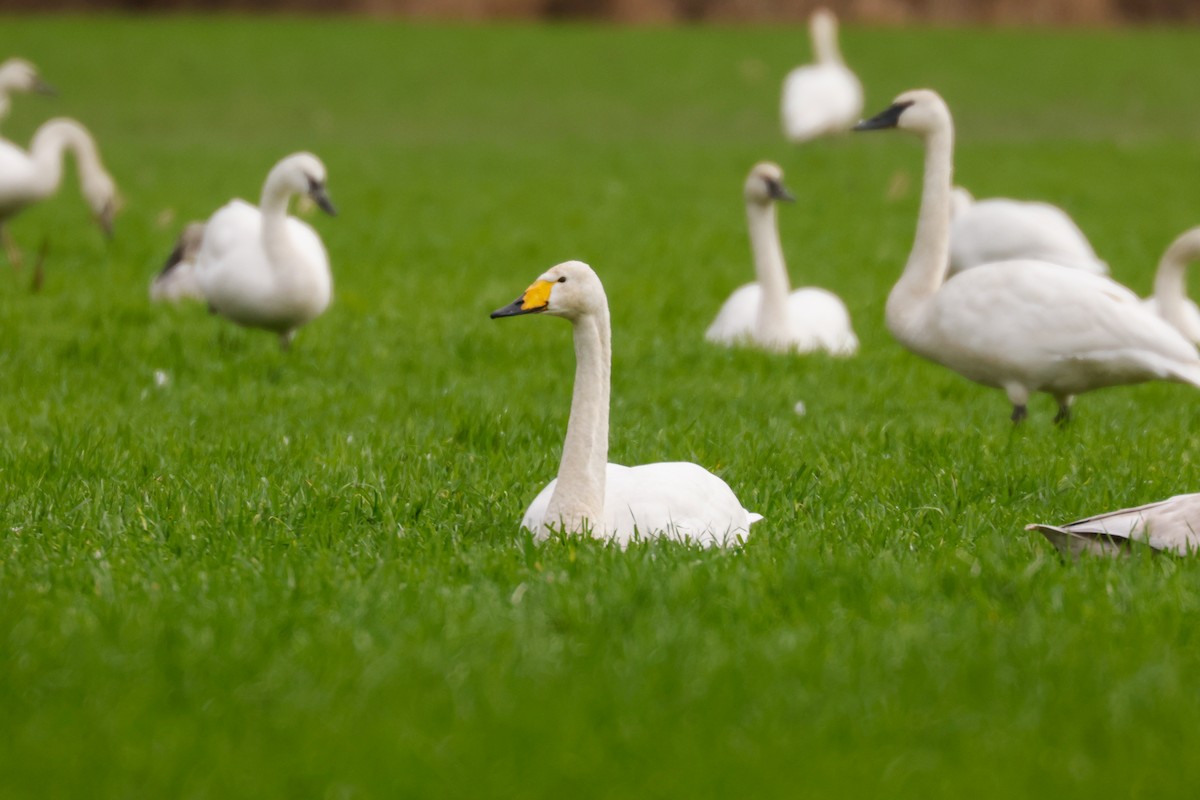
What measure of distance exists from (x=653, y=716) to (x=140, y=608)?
52.3 inches

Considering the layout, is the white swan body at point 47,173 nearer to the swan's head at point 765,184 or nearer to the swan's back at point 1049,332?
the swan's head at point 765,184

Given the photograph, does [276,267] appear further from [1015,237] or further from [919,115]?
[1015,237]

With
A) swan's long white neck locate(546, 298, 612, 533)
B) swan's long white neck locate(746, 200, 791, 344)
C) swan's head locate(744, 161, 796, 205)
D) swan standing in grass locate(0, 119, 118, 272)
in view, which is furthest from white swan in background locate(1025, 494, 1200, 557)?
swan standing in grass locate(0, 119, 118, 272)

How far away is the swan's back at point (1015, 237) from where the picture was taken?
33.8 feet

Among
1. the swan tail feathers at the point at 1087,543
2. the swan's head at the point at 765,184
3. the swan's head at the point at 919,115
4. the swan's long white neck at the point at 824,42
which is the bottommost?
the swan tail feathers at the point at 1087,543

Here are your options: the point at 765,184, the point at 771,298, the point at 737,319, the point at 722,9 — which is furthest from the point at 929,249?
the point at 722,9

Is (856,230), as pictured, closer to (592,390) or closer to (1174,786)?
(592,390)

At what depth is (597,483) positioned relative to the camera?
432 centimetres

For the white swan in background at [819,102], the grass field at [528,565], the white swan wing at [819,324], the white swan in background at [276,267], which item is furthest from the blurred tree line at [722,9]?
the white swan in background at [276,267]

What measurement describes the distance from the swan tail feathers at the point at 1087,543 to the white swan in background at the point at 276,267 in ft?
15.3

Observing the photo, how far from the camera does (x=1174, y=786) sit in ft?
8.90

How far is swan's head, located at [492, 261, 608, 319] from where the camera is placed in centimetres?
422

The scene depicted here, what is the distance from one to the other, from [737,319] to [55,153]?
6802 millimetres

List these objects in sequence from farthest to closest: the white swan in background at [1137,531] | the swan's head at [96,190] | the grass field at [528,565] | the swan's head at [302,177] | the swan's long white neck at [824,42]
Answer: the swan's long white neck at [824,42]
the swan's head at [96,190]
the swan's head at [302,177]
the white swan in background at [1137,531]
the grass field at [528,565]
